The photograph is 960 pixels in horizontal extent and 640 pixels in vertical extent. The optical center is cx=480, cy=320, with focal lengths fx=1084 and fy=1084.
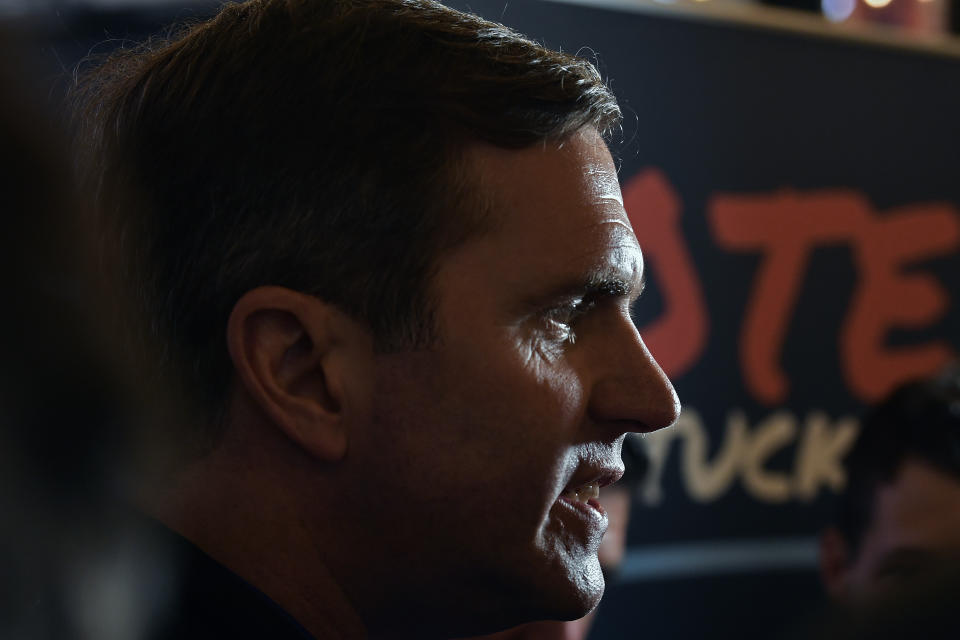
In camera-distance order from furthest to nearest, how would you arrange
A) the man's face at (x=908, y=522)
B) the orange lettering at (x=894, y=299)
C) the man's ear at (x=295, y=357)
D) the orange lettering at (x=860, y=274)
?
the orange lettering at (x=894, y=299) < the orange lettering at (x=860, y=274) < the man's face at (x=908, y=522) < the man's ear at (x=295, y=357)

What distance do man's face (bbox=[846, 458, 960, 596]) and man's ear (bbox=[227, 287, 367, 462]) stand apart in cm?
126

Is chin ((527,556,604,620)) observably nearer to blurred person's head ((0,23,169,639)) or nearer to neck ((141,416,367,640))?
neck ((141,416,367,640))

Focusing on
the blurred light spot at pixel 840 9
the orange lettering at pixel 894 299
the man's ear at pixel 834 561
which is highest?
the blurred light spot at pixel 840 9

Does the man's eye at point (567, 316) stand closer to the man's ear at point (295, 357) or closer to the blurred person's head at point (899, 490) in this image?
the man's ear at point (295, 357)

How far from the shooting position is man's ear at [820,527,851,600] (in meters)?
2.04

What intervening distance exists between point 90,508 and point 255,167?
1.84ft

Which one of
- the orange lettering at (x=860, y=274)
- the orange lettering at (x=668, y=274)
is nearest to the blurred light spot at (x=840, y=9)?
the orange lettering at (x=860, y=274)

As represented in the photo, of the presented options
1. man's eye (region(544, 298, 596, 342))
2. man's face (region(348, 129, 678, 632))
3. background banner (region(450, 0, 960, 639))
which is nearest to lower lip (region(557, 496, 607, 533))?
man's face (region(348, 129, 678, 632))

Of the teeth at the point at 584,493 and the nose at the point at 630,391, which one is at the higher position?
the nose at the point at 630,391

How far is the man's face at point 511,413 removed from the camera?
0.94 m

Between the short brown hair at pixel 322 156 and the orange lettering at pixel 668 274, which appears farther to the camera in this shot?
the orange lettering at pixel 668 274

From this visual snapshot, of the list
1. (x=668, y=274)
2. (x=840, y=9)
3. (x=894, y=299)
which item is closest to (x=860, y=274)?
(x=894, y=299)

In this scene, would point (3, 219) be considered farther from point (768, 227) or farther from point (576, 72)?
point (768, 227)

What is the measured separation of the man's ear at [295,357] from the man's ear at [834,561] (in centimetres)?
139
